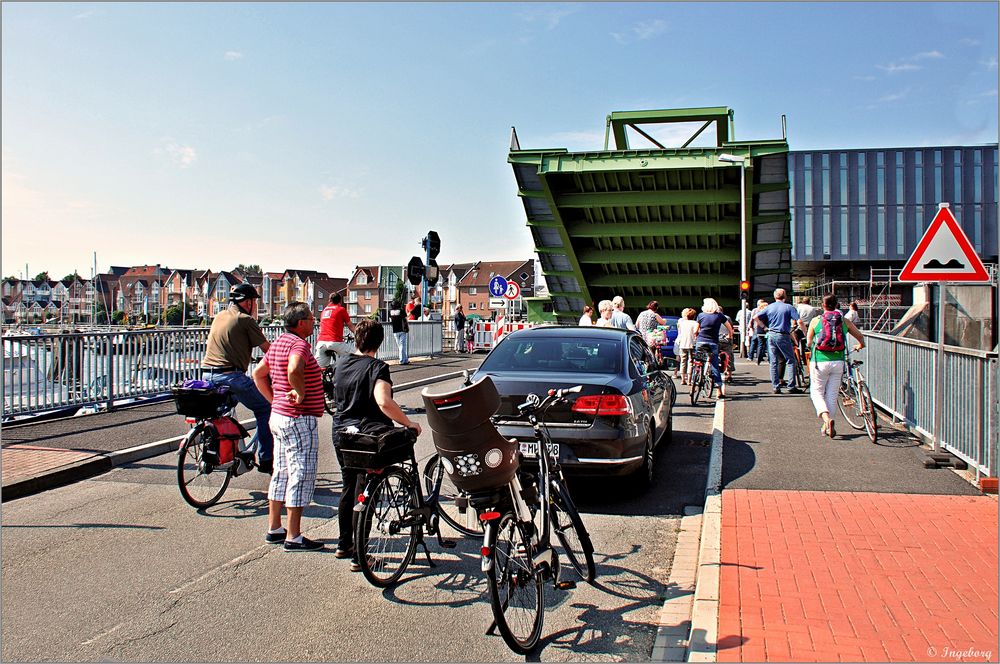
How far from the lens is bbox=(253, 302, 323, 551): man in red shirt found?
17.3 ft

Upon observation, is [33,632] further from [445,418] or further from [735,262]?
[735,262]

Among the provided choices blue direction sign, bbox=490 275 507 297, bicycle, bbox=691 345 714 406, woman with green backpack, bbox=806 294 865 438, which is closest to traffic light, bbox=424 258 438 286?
blue direction sign, bbox=490 275 507 297

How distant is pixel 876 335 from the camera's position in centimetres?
1135

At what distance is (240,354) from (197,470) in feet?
3.37

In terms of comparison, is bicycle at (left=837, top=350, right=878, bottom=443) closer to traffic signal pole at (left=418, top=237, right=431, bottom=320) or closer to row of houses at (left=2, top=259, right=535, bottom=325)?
traffic signal pole at (left=418, top=237, right=431, bottom=320)

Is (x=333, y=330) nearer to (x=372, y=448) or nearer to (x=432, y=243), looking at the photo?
(x=372, y=448)

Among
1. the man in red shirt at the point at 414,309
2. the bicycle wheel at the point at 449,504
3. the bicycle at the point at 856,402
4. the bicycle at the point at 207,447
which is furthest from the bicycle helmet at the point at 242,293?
the man in red shirt at the point at 414,309

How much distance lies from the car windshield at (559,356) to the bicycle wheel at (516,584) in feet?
11.2

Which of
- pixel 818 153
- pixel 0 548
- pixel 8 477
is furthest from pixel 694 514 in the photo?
pixel 818 153

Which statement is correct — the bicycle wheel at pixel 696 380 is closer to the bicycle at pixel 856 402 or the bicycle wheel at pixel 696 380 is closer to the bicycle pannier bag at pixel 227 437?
the bicycle at pixel 856 402

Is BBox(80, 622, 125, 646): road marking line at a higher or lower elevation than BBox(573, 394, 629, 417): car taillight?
lower

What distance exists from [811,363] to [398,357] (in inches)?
536

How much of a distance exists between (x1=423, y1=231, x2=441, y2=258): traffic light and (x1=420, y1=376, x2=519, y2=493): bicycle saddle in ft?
52.8

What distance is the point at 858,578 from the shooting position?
4496 mm
